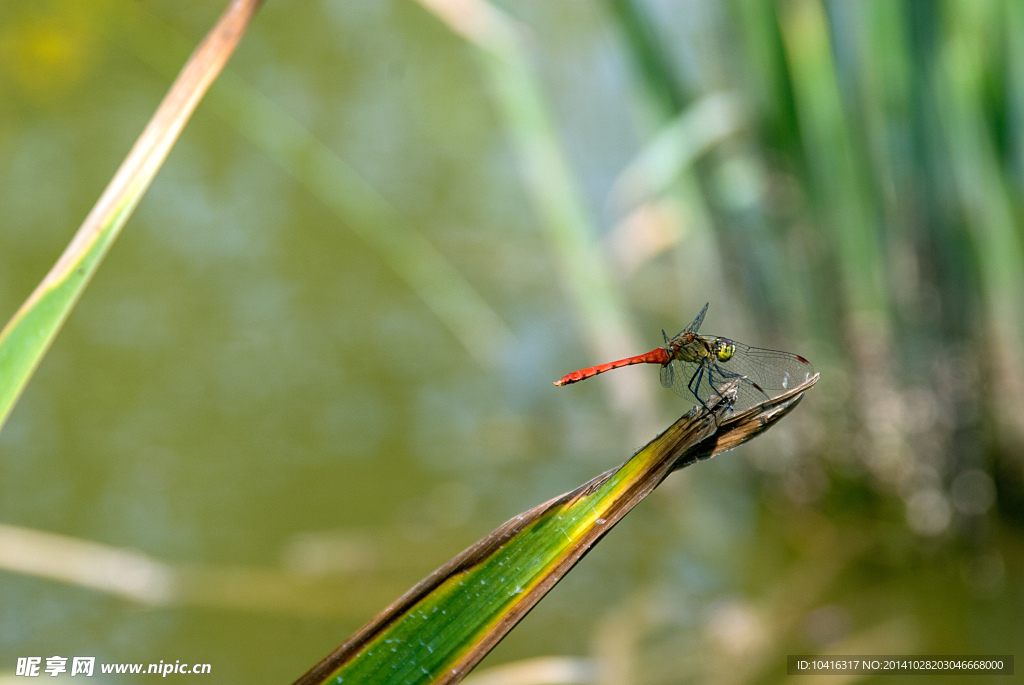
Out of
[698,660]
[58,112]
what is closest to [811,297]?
[698,660]

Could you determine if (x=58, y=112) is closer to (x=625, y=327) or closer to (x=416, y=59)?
(x=416, y=59)

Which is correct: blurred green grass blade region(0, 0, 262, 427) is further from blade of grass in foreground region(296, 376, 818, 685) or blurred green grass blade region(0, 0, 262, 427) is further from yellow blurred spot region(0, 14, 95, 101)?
yellow blurred spot region(0, 14, 95, 101)

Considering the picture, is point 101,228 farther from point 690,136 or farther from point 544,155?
point 690,136

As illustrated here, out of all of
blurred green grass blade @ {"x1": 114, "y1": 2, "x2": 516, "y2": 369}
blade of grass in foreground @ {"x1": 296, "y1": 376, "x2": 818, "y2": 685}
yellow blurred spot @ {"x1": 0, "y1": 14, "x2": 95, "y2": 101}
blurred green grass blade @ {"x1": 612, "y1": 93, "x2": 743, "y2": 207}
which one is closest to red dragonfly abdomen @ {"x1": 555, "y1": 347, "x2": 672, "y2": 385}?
blade of grass in foreground @ {"x1": 296, "y1": 376, "x2": 818, "y2": 685}

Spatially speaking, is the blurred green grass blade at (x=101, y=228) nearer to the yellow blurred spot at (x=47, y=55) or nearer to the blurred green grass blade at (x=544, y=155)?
the blurred green grass blade at (x=544, y=155)

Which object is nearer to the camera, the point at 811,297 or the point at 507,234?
the point at 811,297

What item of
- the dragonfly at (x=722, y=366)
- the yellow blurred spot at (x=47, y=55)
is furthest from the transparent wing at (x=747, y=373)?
the yellow blurred spot at (x=47, y=55)
